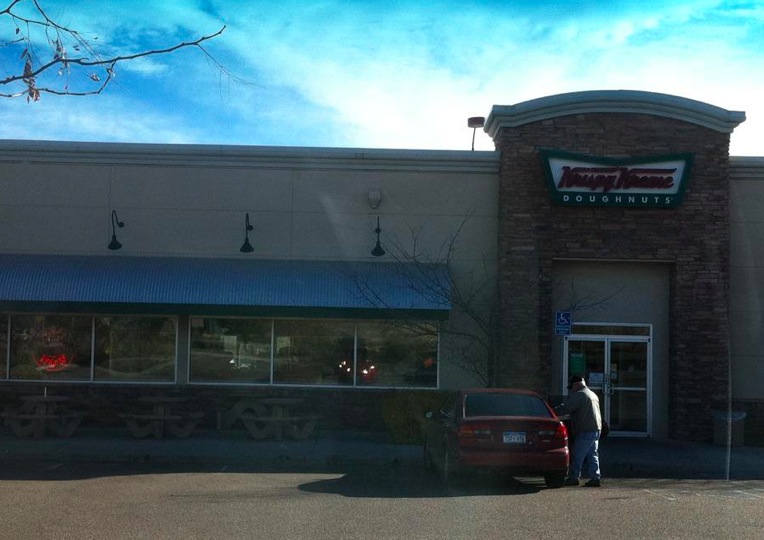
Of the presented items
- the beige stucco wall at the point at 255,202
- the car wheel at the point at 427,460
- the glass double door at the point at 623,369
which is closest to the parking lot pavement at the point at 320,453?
the car wheel at the point at 427,460

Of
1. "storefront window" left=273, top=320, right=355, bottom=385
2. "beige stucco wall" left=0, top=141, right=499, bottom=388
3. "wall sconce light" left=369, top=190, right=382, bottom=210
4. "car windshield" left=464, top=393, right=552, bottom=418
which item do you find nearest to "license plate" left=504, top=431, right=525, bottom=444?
"car windshield" left=464, top=393, right=552, bottom=418

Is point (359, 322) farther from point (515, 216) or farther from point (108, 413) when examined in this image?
point (108, 413)

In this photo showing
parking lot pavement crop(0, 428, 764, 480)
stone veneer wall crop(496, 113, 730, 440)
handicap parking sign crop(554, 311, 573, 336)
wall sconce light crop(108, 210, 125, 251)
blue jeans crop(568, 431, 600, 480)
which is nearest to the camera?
blue jeans crop(568, 431, 600, 480)

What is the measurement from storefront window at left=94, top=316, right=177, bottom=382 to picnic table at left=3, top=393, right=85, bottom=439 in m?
1.57

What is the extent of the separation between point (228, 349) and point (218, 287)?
1.67 meters

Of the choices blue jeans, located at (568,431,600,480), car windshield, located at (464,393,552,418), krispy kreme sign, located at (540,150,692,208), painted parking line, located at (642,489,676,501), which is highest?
krispy kreme sign, located at (540,150,692,208)

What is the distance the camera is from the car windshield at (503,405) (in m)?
13.8

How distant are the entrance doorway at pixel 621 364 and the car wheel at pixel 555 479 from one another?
6.89 m

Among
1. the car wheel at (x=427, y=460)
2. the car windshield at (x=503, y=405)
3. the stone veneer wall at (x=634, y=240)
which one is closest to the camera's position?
the car windshield at (x=503, y=405)

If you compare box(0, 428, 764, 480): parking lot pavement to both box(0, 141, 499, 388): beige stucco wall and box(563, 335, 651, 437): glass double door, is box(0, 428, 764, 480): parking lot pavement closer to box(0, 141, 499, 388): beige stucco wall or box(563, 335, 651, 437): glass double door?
box(563, 335, 651, 437): glass double door

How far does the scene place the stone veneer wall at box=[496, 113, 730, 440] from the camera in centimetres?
1988

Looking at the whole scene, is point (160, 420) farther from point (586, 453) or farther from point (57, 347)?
point (586, 453)

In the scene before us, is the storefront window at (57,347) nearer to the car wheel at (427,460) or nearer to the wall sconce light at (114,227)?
the wall sconce light at (114,227)

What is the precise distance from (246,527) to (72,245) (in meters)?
12.0
